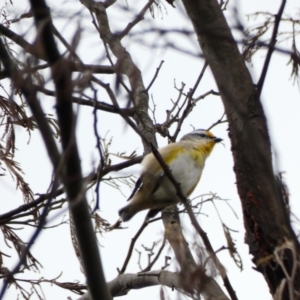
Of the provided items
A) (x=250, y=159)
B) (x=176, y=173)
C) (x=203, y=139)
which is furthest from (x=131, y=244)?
(x=203, y=139)

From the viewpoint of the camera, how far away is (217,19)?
237 cm

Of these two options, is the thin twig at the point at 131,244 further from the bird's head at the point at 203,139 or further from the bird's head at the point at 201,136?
the bird's head at the point at 201,136

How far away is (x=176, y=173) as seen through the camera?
4641 mm

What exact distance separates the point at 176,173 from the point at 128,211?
1.41 ft

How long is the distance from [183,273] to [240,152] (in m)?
0.62

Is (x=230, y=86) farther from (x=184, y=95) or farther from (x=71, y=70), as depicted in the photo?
(x=184, y=95)

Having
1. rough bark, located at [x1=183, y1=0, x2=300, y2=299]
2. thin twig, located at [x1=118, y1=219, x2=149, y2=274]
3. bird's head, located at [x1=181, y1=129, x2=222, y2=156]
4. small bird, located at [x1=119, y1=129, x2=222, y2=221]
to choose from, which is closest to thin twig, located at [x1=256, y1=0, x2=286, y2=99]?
rough bark, located at [x1=183, y1=0, x2=300, y2=299]

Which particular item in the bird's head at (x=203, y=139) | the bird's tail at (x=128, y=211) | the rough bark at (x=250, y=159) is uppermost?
the bird's head at (x=203, y=139)

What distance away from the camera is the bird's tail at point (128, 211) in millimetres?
4473

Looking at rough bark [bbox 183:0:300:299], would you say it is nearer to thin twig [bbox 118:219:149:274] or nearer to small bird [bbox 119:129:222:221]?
thin twig [bbox 118:219:149:274]

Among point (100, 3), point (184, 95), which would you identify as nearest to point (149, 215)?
point (184, 95)

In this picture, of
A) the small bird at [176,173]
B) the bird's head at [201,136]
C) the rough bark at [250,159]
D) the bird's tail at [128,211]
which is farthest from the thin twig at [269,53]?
the bird's head at [201,136]

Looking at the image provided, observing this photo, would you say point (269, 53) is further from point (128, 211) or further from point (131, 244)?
point (128, 211)

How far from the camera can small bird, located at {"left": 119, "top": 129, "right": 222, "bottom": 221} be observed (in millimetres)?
4359
